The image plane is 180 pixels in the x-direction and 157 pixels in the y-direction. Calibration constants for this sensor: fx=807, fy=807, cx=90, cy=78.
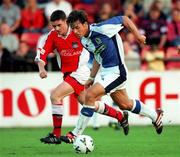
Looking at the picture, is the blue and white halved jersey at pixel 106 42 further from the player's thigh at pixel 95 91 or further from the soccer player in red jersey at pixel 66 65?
the soccer player in red jersey at pixel 66 65

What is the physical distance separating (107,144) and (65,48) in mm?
1631

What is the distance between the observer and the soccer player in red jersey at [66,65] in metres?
12.2

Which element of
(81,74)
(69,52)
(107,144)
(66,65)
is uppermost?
(69,52)

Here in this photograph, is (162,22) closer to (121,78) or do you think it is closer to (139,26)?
(139,26)

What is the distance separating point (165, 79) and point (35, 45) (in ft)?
11.5

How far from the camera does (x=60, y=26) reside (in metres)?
12.2

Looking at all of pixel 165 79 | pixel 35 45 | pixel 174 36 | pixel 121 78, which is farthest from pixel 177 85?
pixel 121 78

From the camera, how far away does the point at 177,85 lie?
16.7m

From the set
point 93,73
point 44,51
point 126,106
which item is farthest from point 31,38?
point 126,106

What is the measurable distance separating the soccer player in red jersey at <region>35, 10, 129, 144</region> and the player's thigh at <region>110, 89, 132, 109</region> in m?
0.42

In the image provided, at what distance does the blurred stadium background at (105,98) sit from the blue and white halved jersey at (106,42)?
130cm

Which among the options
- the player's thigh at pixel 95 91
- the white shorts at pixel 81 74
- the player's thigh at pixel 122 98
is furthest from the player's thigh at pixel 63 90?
the player's thigh at pixel 95 91

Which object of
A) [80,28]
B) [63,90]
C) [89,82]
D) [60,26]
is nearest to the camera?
[80,28]

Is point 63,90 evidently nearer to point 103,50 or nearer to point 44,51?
point 44,51
